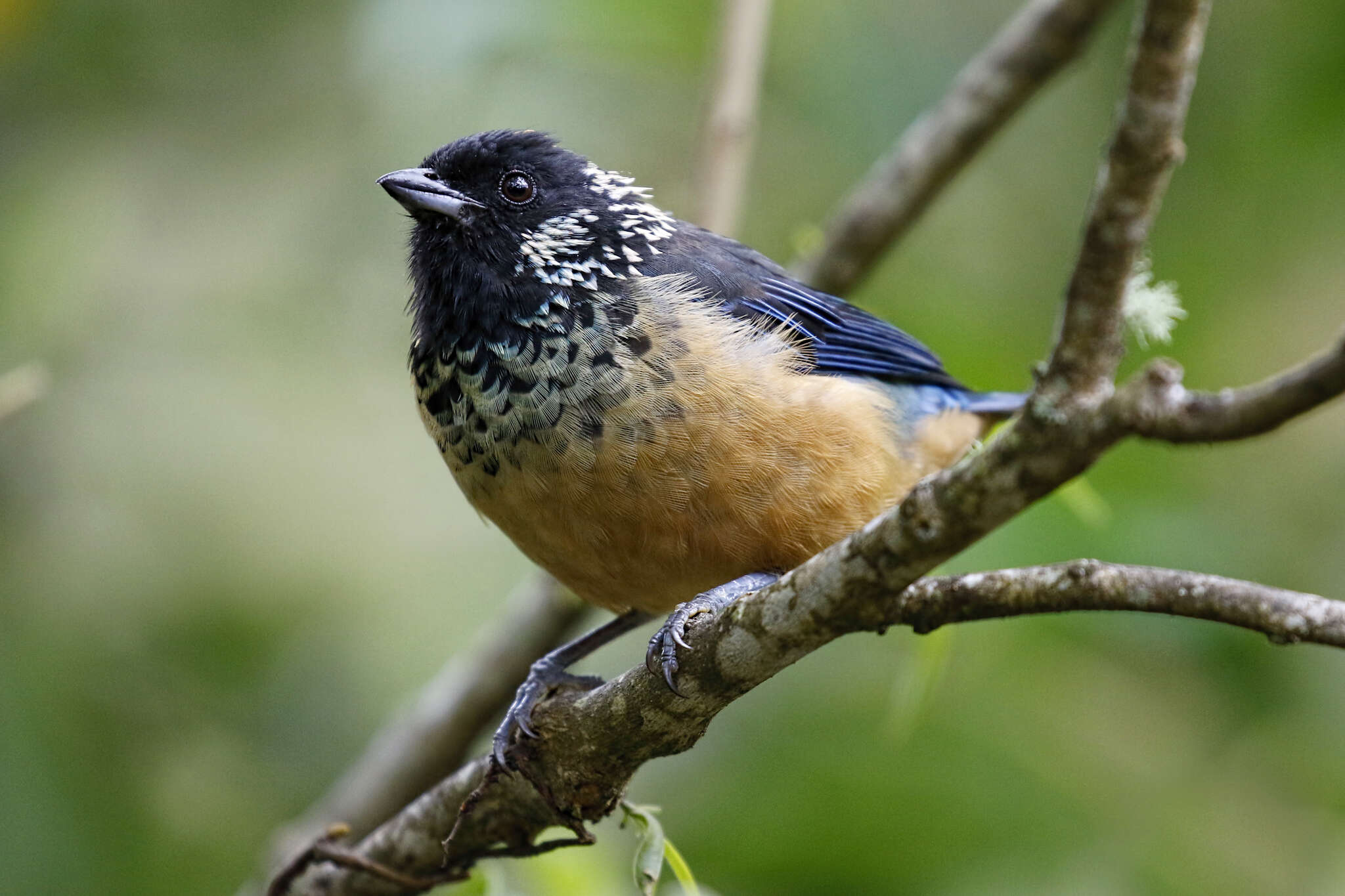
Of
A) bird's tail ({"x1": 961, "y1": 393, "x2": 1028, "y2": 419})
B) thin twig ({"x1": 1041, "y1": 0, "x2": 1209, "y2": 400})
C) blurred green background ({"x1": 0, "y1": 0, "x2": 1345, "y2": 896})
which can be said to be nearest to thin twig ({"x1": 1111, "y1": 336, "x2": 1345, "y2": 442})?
thin twig ({"x1": 1041, "y1": 0, "x2": 1209, "y2": 400})

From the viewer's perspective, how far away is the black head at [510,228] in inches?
142

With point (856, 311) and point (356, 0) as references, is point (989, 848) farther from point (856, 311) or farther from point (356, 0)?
point (356, 0)

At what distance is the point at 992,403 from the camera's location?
4406mm

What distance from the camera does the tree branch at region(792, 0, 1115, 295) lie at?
14.1 feet

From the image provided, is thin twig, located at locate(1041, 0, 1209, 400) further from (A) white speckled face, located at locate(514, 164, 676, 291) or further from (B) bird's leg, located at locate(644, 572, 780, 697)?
(A) white speckled face, located at locate(514, 164, 676, 291)

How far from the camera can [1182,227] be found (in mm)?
5586

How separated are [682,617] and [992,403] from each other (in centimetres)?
181

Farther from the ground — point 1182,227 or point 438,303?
point 1182,227

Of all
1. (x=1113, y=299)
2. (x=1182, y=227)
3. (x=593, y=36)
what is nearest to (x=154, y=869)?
(x=593, y=36)

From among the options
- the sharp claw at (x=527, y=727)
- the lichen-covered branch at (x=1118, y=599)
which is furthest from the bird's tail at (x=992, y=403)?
Result: the lichen-covered branch at (x=1118, y=599)

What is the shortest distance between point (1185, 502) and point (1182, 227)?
130cm

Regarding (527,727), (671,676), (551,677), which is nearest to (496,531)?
(551,677)

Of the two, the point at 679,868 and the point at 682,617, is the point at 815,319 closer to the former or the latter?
the point at 682,617

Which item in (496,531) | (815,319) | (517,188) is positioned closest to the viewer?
(517,188)
